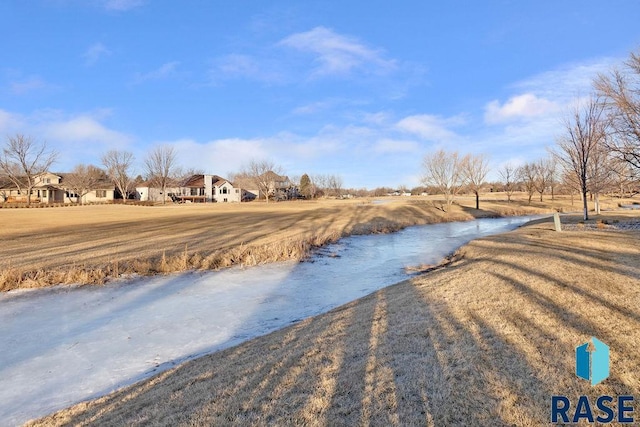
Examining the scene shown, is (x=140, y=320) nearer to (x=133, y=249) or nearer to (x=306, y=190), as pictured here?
(x=133, y=249)

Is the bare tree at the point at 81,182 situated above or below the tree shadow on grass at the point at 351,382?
above

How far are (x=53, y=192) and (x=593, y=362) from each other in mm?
90747

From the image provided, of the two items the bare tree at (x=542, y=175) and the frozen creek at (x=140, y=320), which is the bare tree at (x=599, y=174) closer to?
the frozen creek at (x=140, y=320)

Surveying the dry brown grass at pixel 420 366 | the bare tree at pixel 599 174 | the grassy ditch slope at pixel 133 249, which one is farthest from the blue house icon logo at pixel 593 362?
the bare tree at pixel 599 174

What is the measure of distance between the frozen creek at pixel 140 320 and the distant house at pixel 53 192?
7092 cm

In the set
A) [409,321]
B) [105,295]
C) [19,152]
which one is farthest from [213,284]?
[19,152]

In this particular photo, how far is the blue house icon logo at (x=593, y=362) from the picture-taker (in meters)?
3.79

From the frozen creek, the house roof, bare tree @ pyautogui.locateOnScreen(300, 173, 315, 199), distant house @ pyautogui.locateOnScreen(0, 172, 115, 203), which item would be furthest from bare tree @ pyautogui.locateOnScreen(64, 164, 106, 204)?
the frozen creek

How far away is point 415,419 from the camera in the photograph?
11.0ft

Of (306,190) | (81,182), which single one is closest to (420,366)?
(81,182)

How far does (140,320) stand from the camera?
922 centimetres

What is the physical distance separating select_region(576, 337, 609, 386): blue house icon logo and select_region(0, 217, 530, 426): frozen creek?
6.17 metres

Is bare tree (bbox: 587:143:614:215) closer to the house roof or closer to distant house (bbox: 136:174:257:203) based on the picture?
distant house (bbox: 136:174:257:203)

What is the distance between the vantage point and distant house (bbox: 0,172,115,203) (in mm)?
68625
